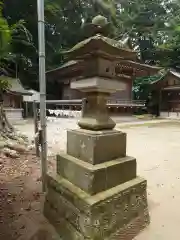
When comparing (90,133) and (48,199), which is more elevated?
(90,133)

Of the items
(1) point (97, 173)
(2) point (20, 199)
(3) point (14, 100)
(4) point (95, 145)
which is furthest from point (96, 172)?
(3) point (14, 100)

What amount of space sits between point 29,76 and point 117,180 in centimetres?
1974

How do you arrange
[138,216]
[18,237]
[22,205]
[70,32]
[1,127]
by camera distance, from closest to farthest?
[18,237], [138,216], [22,205], [1,127], [70,32]

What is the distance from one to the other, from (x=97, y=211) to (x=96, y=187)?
246 mm

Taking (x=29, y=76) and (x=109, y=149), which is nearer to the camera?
(x=109, y=149)

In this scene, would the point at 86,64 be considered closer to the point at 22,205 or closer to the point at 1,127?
the point at 22,205

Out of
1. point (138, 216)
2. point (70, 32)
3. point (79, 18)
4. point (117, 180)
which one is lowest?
point (138, 216)

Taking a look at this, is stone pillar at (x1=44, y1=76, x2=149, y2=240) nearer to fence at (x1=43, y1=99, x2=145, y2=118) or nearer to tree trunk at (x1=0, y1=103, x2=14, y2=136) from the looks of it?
tree trunk at (x1=0, y1=103, x2=14, y2=136)

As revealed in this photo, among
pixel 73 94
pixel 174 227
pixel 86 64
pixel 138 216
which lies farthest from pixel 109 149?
pixel 73 94

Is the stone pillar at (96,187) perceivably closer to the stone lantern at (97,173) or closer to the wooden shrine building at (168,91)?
the stone lantern at (97,173)

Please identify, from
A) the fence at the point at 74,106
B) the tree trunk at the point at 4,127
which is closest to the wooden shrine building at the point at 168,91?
the fence at the point at 74,106

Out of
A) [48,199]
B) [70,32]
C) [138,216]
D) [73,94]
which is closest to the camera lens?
[138,216]

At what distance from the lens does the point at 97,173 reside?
2.25 metres

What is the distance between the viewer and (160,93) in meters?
22.3
